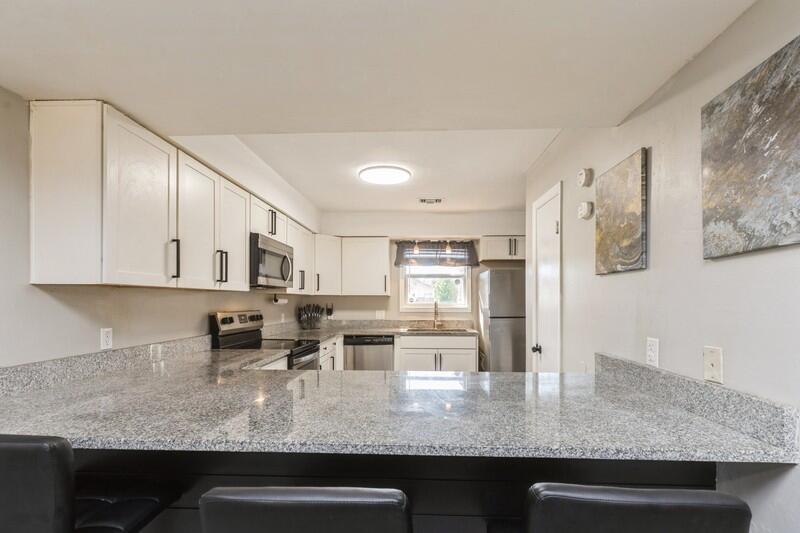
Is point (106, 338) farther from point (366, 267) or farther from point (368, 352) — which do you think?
Answer: point (366, 267)

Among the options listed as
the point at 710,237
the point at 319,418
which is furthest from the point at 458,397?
the point at 710,237

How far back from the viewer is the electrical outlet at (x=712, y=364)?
43.7 inches

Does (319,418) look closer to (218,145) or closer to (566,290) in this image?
(566,290)

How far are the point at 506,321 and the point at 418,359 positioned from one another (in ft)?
3.53

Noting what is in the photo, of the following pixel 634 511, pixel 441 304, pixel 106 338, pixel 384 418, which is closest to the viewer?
pixel 634 511

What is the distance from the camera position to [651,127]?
146 cm

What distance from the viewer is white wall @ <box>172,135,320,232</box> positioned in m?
2.17

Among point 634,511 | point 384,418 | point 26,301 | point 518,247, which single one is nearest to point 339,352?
point 518,247

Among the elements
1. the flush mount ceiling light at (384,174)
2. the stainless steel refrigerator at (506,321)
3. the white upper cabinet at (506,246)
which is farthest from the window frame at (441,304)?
the flush mount ceiling light at (384,174)

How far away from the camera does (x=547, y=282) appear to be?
2.64m

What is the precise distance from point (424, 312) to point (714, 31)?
4334 millimetres

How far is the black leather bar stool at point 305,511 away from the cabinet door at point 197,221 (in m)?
1.57

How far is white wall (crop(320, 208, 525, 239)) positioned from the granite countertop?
3217mm

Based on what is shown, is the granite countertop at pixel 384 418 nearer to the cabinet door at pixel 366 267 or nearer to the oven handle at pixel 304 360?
the oven handle at pixel 304 360
